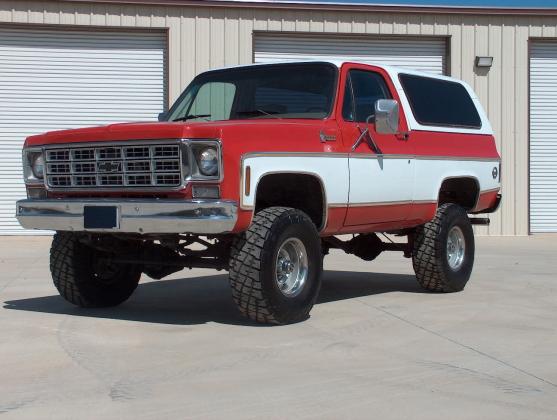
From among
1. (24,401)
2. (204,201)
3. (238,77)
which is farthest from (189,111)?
(24,401)

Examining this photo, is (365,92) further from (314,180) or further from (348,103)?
(314,180)

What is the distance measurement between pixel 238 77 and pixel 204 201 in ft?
7.22

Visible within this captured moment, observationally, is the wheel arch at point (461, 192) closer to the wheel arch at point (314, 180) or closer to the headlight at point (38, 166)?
the wheel arch at point (314, 180)

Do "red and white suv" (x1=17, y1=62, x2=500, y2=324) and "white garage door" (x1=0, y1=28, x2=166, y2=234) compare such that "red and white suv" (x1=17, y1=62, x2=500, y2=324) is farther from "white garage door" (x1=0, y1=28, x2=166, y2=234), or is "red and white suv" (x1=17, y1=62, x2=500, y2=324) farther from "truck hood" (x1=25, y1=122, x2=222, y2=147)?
"white garage door" (x1=0, y1=28, x2=166, y2=234)

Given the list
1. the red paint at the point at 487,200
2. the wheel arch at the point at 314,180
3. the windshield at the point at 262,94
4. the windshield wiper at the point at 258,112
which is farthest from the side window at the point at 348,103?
the red paint at the point at 487,200

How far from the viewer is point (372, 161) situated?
25.2ft

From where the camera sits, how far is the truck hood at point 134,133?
6.29 metres

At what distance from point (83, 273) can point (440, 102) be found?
3.88 meters

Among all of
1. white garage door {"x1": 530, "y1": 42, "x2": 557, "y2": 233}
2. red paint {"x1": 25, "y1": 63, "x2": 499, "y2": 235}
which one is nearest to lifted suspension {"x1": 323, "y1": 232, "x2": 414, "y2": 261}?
red paint {"x1": 25, "y1": 63, "x2": 499, "y2": 235}

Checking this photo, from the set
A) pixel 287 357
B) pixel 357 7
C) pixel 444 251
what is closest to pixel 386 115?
pixel 444 251

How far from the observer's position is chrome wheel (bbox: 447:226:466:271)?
9070 mm

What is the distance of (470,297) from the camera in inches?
342

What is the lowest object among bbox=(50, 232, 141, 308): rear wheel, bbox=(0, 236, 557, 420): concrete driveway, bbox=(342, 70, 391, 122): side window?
bbox=(0, 236, 557, 420): concrete driveway

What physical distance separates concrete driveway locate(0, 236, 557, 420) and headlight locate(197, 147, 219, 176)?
118cm
